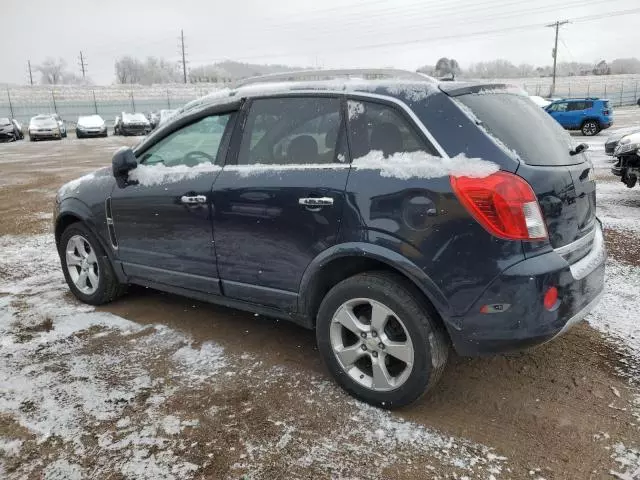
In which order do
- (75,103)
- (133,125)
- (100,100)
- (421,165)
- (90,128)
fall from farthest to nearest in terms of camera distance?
(100,100) < (75,103) < (133,125) < (90,128) < (421,165)

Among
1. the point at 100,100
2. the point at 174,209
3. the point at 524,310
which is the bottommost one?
the point at 524,310

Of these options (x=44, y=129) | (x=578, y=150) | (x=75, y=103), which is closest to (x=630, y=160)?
(x=578, y=150)

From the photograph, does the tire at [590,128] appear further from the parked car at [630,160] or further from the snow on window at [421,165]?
the snow on window at [421,165]

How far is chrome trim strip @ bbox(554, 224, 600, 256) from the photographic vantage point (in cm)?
267

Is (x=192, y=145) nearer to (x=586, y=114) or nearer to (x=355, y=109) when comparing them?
(x=355, y=109)

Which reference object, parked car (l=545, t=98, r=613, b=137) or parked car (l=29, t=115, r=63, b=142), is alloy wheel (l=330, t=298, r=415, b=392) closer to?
parked car (l=545, t=98, r=613, b=137)

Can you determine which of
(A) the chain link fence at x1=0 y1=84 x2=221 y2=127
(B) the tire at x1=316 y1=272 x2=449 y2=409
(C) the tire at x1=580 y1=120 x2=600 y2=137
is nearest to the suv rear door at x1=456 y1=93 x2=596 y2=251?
(B) the tire at x1=316 y1=272 x2=449 y2=409

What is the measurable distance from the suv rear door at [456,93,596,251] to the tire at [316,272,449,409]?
660 millimetres

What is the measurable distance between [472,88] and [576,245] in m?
1.02

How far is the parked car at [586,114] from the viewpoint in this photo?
22.4m

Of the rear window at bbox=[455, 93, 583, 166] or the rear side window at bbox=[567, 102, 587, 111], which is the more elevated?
the rear window at bbox=[455, 93, 583, 166]

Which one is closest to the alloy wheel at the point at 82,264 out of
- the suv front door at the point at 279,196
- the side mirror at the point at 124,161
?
the side mirror at the point at 124,161

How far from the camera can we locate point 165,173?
151 inches

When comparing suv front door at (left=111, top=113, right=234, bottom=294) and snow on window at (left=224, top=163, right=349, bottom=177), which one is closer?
snow on window at (left=224, top=163, right=349, bottom=177)
